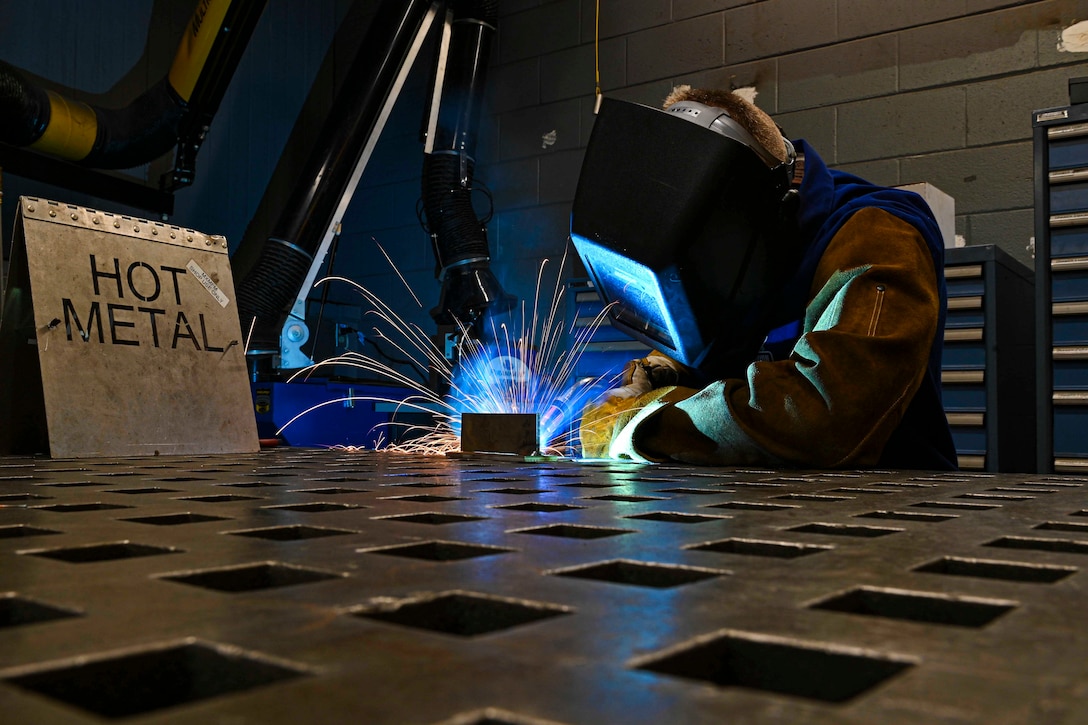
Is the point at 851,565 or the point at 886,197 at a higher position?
the point at 886,197

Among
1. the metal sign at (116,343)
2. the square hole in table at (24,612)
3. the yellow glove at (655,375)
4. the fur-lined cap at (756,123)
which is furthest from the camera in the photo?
the yellow glove at (655,375)

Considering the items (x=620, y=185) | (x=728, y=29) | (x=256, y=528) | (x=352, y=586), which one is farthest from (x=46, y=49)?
(x=352, y=586)

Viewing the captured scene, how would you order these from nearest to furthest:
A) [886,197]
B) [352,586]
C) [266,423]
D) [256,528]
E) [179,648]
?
[179,648], [352,586], [256,528], [886,197], [266,423]

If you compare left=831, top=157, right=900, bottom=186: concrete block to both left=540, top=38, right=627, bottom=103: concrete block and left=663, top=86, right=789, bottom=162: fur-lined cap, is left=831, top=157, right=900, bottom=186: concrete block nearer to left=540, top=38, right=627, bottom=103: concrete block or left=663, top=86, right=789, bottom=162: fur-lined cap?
left=540, top=38, right=627, bottom=103: concrete block

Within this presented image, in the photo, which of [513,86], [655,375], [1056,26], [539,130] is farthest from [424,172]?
[1056,26]

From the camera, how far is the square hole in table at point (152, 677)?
0.30 metres

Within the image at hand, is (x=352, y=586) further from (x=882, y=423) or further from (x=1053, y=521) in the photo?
(x=882, y=423)

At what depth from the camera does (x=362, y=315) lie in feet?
16.5

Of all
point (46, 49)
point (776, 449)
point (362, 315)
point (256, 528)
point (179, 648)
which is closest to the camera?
point (179, 648)

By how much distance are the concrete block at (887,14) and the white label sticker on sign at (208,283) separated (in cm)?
276

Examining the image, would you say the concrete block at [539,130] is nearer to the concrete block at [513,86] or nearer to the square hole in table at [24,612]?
the concrete block at [513,86]

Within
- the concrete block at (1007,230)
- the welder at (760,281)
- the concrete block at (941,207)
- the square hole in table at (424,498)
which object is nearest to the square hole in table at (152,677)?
the square hole in table at (424,498)

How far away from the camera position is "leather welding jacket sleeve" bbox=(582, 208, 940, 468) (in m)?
1.44

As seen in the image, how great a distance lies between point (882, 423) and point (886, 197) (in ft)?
1.61
